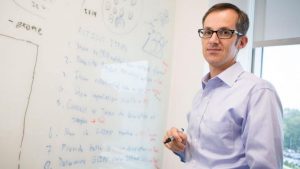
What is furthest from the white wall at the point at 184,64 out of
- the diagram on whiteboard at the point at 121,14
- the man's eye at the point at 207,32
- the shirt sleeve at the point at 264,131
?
the shirt sleeve at the point at 264,131

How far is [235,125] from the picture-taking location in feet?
3.34

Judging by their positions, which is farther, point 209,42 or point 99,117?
point 99,117

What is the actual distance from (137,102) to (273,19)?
1.18 m

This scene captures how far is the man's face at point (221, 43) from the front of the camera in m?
1.16

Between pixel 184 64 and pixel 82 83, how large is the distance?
2.90 feet

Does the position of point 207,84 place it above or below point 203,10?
below

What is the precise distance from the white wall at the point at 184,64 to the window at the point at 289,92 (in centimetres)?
59

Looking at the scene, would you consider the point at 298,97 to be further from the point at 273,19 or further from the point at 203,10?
the point at 203,10

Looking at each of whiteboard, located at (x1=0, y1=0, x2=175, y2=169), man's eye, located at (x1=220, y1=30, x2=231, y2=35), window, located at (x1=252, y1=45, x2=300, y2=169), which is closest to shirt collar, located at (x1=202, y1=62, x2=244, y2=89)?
man's eye, located at (x1=220, y1=30, x2=231, y2=35)


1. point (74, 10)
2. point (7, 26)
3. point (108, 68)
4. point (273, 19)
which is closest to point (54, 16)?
point (74, 10)

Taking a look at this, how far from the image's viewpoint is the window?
6.18ft

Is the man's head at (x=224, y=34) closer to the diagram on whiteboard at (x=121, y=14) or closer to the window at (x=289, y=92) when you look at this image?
the diagram on whiteboard at (x=121, y=14)

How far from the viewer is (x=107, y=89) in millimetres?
1526

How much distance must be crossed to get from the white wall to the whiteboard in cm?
10
